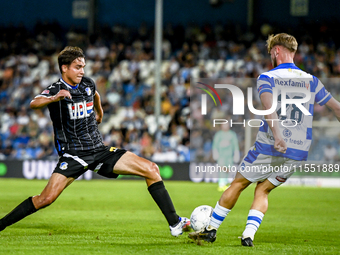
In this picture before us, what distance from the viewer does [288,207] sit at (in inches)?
385

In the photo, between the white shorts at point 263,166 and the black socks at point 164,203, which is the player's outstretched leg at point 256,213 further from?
the black socks at point 164,203

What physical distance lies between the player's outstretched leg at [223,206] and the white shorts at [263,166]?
0.32ft

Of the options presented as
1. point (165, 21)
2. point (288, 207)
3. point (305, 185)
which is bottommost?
point (305, 185)

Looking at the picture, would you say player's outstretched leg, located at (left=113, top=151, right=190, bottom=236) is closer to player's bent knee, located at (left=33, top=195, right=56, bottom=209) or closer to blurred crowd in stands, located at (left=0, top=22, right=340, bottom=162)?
player's bent knee, located at (left=33, top=195, right=56, bottom=209)

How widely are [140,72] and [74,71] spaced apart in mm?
14746

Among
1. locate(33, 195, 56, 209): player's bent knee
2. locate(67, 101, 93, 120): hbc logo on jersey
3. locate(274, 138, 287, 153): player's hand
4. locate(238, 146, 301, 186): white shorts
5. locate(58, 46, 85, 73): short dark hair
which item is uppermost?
locate(58, 46, 85, 73): short dark hair

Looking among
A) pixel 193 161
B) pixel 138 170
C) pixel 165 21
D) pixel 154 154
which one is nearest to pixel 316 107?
Answer: pixel 193 161

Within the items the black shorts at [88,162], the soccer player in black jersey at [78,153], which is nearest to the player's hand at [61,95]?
the soccer player in black jersey at [78,153]

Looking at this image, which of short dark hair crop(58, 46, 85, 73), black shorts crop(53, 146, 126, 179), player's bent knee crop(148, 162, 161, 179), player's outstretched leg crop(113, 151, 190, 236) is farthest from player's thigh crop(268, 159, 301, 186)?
short dark hair crop(58, 46, 85, 73)

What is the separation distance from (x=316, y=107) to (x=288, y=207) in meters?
7.45

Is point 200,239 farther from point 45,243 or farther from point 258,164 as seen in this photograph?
point 45,243

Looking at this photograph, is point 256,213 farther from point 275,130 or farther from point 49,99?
point 49,99

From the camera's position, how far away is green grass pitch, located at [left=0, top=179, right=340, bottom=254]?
5.06m

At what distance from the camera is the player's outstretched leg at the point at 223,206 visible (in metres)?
5.18
